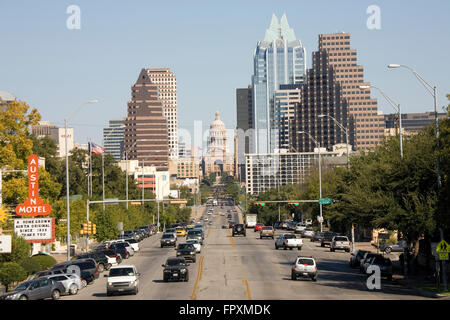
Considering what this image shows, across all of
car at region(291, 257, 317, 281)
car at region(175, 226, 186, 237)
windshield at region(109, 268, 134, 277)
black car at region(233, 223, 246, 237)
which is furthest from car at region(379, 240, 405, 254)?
car at region(175, 226, 186, 237)

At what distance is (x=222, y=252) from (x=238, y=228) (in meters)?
32.6

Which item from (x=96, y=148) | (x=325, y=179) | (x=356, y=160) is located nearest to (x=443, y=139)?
(x=356, y=160)

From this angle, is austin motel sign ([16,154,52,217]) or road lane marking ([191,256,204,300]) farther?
austin motel sign ([16,154,52,217])

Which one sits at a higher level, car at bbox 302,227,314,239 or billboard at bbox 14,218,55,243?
billboard at bbox 14,218,55,243

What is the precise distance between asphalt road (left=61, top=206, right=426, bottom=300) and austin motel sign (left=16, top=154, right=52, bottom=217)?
354 inches

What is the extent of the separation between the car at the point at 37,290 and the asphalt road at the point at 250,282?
0.68 metres

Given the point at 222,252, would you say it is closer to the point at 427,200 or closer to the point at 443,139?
the point at 427,200

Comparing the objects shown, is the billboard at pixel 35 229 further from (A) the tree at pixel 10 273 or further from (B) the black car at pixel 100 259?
(A) the tree at pixel 10 273

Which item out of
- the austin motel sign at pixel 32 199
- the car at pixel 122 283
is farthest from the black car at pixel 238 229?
the car at pixel 122 283

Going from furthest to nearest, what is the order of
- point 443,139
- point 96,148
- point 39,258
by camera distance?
point 96,148 < point 39,258 < point 443,139

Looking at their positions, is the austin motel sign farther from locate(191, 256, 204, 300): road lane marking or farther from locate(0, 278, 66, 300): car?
locate(0, 278, 66, 300): car

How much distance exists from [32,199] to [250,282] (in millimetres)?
24655

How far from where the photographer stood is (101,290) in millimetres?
43500

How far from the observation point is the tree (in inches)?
1890
